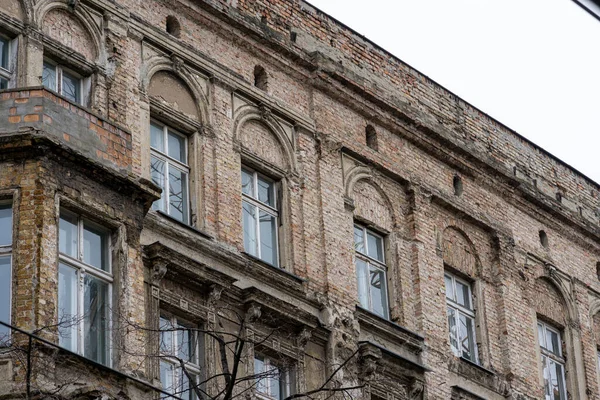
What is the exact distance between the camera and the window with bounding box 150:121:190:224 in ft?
76.4

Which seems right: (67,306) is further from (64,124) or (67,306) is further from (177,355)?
(177,355)

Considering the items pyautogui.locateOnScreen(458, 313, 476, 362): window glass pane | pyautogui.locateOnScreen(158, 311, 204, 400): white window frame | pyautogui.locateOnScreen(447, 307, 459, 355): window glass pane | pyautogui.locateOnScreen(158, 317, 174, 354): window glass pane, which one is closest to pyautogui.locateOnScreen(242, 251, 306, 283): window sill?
pyautogui.locateOnScreen(158, 311, 204, 400): white window frame

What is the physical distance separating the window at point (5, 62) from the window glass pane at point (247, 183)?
4.47m

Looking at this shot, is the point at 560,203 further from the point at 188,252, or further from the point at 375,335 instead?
the point at 188,252

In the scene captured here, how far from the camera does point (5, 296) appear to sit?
62.2 ft

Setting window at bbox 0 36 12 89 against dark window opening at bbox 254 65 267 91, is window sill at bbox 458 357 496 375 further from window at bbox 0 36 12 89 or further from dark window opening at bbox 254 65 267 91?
window at bbox 0 36 12 89

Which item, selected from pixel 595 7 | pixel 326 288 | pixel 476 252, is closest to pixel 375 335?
pixel 326 288

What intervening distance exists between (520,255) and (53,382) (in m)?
12.9

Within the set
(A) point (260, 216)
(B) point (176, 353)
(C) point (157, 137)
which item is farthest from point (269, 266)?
(B) point (176, 353)

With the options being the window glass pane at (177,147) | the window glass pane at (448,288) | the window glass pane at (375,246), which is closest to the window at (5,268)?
the window glass pane at (177,147)

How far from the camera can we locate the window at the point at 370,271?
1024 inches

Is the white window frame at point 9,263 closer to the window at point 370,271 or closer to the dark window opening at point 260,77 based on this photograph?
the dark window opening at point 260,77

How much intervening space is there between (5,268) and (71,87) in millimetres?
4257

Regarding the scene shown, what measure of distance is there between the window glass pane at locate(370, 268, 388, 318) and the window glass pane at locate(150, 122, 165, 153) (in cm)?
458
